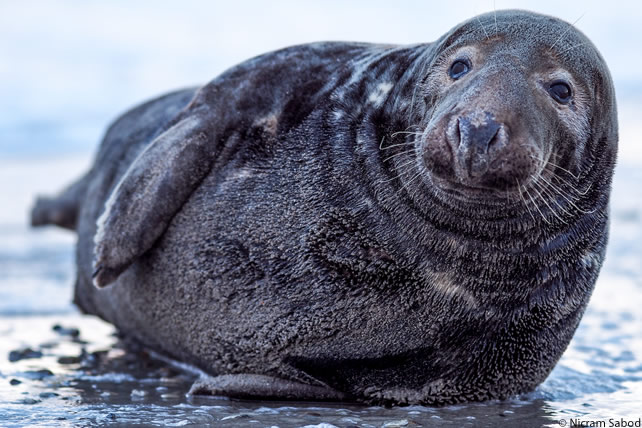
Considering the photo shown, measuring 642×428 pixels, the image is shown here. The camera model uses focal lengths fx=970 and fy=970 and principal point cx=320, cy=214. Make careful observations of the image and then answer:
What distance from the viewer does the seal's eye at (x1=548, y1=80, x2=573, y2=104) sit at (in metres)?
3.95

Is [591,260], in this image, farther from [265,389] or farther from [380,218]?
[265,389]

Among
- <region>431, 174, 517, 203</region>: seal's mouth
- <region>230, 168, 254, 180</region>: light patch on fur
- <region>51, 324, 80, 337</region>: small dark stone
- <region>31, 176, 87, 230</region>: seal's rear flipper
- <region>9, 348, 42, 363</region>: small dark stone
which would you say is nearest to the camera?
<region>431, 174, 517, 203</region>: seal's mouth

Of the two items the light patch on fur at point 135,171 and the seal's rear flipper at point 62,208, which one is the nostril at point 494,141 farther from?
the seal's rear flipper at point 62,208

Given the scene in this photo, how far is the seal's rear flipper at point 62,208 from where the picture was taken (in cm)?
763

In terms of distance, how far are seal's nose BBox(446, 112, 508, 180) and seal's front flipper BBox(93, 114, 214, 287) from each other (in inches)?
68.2

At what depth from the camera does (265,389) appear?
4.53 meters

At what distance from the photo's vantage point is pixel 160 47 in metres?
23.7

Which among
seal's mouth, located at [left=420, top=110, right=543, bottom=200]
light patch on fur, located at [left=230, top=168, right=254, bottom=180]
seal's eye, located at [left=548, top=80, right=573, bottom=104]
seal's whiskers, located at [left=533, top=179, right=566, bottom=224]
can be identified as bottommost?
seal's whiskers, located at [left=533, top=179, right=566, bottom=224]

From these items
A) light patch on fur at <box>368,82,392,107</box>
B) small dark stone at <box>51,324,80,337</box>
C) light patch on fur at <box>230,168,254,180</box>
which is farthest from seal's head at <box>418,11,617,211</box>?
small dark stone at <box>51,324,80,337</box>

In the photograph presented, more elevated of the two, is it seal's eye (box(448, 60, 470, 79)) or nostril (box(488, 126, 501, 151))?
seal's eye (box(448, 60, 470, 79))

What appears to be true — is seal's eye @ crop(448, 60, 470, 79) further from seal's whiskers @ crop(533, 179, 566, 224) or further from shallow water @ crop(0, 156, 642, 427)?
shallow water @ crop(0, 156, 642, 427)

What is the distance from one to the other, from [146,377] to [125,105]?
1681 centimetres

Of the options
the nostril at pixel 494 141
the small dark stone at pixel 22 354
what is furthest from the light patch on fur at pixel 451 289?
the small dark stone at pixel 22 354

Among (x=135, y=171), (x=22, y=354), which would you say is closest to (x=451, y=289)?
(x=135, y=171)
